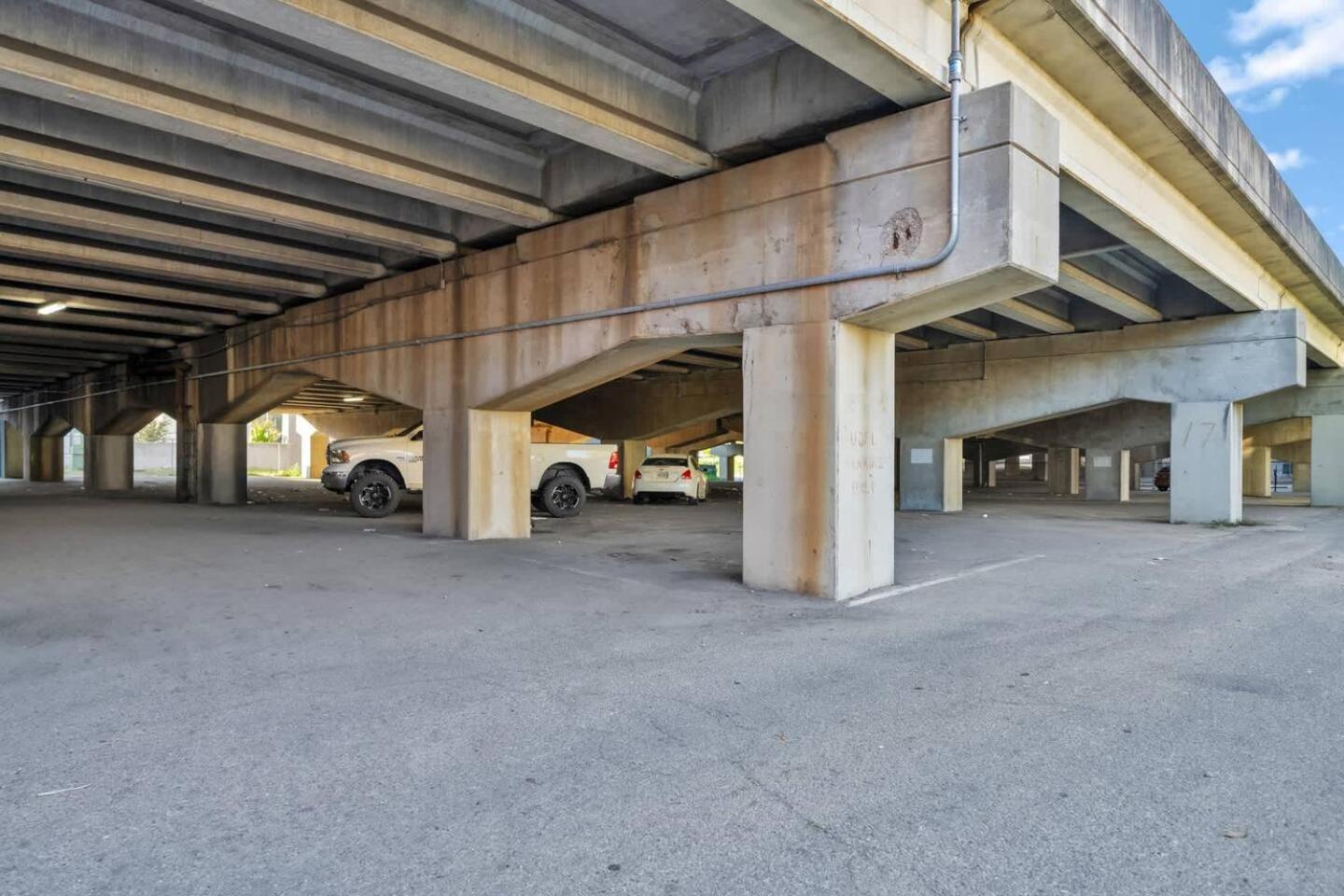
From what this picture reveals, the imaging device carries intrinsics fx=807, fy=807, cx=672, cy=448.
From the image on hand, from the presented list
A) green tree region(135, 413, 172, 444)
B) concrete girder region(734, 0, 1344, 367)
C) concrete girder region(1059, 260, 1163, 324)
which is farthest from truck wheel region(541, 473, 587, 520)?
green tree region(135, 413, 172, 444)

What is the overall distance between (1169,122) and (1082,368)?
386 inches

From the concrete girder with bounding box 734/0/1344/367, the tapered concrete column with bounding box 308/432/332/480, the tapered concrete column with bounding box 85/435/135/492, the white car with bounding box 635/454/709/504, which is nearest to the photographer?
the concrete girder with bounding box 734/0/1344/367

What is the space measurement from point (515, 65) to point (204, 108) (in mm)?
2726

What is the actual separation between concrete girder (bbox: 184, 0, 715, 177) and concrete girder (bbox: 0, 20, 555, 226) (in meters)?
0.92

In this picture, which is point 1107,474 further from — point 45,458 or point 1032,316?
point 45,458

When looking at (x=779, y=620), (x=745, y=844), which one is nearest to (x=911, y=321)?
(x=779, y=620)

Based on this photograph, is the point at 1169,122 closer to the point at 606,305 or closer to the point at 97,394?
the point at 606,305

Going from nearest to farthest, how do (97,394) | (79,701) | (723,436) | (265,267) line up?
(79,701)
(265,267)
(97,394)
(723,436)

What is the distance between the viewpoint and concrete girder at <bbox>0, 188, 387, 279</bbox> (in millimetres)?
9141

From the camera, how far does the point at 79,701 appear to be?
4.20m

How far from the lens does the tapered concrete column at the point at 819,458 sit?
718cm

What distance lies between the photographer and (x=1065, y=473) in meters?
30.4

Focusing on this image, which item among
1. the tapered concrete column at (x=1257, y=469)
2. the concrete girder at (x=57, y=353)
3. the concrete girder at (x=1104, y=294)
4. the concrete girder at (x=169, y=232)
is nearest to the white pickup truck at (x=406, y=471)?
the concrete girder at (x=169, y=232)

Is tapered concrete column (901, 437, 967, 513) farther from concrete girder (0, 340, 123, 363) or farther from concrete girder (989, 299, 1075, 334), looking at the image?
concrete girder (0, 340, 123, 363)
